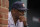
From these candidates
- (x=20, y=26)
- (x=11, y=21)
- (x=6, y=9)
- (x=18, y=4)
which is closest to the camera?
(x=6, y=9)

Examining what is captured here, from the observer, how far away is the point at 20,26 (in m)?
3.07

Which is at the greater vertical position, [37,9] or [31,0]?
[31,0]

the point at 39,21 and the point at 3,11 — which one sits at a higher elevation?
the point at 3,11

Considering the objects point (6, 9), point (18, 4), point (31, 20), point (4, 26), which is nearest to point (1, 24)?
point (4, 26)

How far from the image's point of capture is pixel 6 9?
1972mm

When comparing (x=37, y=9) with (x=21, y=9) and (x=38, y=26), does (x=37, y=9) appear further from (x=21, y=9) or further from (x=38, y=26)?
(x=21, y=9)

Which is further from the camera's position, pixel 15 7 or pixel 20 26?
pixel 20 26

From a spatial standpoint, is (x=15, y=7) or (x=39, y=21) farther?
(x=39, y=21)

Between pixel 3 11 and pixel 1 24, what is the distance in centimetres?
18

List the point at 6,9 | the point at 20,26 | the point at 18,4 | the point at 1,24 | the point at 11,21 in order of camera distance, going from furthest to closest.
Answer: the point at 20,26, the point at 18,4, the point at 11,21, the point at 6,9, the point at 1,24

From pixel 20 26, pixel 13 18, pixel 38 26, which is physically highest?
pixel 13 18

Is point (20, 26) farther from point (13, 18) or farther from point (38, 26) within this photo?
point (38, 26)

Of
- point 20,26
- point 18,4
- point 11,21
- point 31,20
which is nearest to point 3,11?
point 11,21

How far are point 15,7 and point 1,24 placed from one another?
3.17ft
